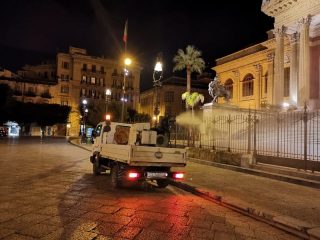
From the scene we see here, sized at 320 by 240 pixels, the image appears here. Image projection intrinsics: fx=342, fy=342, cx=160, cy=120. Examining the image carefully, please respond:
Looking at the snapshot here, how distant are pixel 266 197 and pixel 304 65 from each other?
1877 centimetres

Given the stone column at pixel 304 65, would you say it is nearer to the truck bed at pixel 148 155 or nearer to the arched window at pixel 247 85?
the arched window at pixel 247 85

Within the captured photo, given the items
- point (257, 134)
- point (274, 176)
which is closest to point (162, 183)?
point (274, 176)

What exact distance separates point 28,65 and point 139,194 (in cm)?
8929

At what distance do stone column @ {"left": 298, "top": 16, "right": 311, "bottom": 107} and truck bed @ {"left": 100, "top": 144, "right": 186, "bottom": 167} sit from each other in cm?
1764

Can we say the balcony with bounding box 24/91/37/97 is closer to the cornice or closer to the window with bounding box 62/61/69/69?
the window with bounding box 62/61/69/69

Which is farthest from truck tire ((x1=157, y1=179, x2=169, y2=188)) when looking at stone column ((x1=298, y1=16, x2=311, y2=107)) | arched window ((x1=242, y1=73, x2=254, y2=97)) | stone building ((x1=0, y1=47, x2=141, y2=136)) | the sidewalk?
stone building ((x1=0, y1=47, x2=141, y2=136))

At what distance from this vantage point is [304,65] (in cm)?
2527

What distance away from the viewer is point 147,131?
11641mm

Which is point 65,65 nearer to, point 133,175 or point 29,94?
point 29,94

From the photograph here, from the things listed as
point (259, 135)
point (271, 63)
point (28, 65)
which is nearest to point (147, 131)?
point (259, 135)

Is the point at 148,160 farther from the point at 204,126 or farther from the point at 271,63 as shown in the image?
the point at 271,63

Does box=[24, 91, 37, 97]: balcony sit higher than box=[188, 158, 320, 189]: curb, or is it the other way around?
box=[24, 91, 37, 97]: balcony

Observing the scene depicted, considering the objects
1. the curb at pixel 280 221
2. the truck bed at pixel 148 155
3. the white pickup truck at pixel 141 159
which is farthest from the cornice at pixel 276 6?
the curb at pixel 280 221

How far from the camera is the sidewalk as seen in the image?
6882 millimetres
